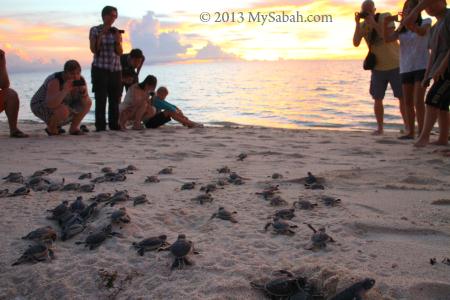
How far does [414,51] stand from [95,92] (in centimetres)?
476

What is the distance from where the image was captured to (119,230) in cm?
261

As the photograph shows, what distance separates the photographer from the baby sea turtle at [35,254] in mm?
2182

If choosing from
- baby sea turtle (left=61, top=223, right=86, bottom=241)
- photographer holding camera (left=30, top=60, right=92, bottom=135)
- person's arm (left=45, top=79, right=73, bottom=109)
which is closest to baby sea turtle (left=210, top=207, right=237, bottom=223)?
baby sea turtle (left=61, top=223, right=86, bottom=241)

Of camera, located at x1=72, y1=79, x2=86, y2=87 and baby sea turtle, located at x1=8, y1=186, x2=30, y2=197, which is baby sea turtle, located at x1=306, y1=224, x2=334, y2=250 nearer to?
baby sea turtle, located at x1=8, y1=186, x2=30, y2=197

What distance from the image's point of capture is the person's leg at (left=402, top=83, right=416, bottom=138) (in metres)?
5.68

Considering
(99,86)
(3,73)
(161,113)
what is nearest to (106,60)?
(99,86)

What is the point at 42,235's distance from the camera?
7.90 feet

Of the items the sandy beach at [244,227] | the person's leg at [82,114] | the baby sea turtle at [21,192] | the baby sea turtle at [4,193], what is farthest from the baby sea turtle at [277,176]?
the person's leg at [82,114]

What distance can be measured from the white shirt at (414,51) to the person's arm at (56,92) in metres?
4.70

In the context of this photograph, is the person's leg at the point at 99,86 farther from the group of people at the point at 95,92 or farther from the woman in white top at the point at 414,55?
the woman in white top at the point at 414,55

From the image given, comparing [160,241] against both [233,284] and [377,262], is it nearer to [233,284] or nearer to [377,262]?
[233,284]

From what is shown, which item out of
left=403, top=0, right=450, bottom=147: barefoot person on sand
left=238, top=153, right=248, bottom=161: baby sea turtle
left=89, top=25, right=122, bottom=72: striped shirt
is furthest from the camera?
left=89, top=25, right=122, bottom=72: striped shirt

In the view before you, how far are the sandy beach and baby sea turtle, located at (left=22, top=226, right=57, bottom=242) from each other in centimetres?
5

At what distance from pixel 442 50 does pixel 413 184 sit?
6.51ft
